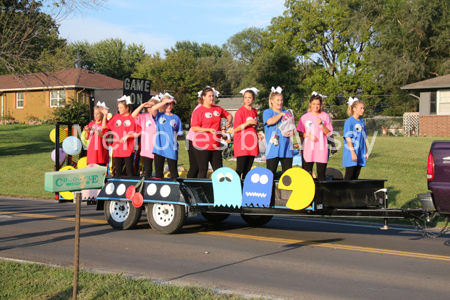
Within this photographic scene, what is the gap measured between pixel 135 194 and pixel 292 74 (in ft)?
101


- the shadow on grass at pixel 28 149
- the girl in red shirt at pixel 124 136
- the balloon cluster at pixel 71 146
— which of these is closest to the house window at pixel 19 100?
the shadow on grass at pixel 28 149

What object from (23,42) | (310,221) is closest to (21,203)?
(23,42)

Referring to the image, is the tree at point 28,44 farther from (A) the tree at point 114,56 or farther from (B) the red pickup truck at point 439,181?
(A) the tree at point 114,56

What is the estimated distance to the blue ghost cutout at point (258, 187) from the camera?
6.78m

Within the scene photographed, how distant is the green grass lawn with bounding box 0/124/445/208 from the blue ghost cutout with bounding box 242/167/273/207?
6.11 metres

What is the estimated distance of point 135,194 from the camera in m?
7.82

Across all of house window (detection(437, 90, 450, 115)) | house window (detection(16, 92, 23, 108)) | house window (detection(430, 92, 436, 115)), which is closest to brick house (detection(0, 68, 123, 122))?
house window (detection(16, 92, 23, 108))

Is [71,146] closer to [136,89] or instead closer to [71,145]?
[71,145]

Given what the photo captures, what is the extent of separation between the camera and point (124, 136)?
342 inches

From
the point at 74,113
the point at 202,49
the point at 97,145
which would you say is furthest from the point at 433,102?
the point at 202,49

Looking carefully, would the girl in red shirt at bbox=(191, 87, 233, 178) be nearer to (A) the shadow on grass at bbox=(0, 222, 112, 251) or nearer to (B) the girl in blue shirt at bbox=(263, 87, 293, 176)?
(B) the girl in blue shirt at bbox=(263, 87, 293, 176)

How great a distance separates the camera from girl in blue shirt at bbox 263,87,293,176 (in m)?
7.47

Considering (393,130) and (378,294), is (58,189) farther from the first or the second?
(393,130)

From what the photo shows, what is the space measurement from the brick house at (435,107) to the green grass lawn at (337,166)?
9202 mm
